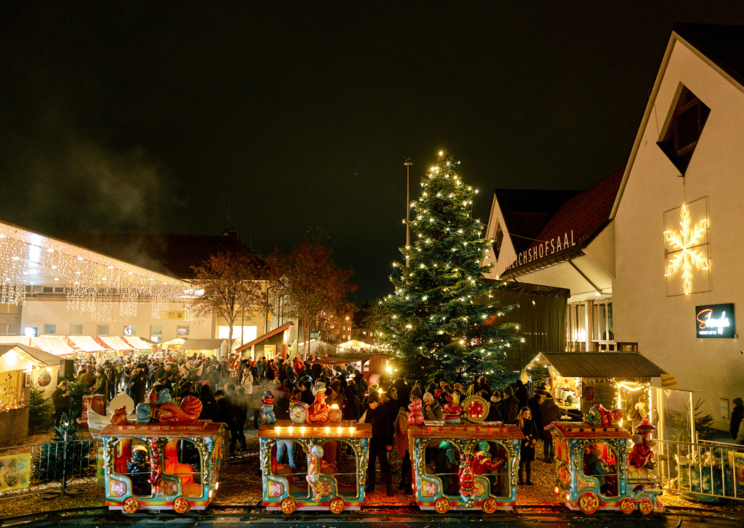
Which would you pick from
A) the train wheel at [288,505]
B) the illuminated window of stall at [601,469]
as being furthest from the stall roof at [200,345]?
the illuminated window of stall at [601,469]

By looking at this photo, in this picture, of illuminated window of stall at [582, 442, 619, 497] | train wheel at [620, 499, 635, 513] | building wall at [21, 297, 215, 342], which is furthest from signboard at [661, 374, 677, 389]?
building wall at [21, 297, 215, 342]

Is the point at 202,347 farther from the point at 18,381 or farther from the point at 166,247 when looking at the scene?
the point at 166,247

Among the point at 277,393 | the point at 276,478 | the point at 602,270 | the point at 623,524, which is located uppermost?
the point at 602,270

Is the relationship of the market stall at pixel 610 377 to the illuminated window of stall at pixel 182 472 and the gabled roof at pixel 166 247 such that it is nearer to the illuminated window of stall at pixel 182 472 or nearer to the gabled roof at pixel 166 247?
the illuminated window of stall at pixel 182 472

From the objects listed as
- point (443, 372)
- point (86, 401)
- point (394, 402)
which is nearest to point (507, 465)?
point (394, 402)

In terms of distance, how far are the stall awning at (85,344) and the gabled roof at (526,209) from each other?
25692mm

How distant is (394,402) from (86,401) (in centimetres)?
760

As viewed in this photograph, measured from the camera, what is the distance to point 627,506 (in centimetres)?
802

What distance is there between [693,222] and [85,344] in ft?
92.8

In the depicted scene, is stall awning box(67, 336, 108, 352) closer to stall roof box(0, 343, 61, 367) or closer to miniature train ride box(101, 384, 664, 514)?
stall roof box(0, 343, 61, 367)

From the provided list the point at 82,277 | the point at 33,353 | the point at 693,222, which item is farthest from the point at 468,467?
the point at 82,277

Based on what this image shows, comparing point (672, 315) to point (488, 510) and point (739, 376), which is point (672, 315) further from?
point (488, 510)

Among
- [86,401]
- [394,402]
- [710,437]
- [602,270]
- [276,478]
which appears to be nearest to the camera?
[276,478]

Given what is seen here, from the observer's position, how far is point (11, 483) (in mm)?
8320
